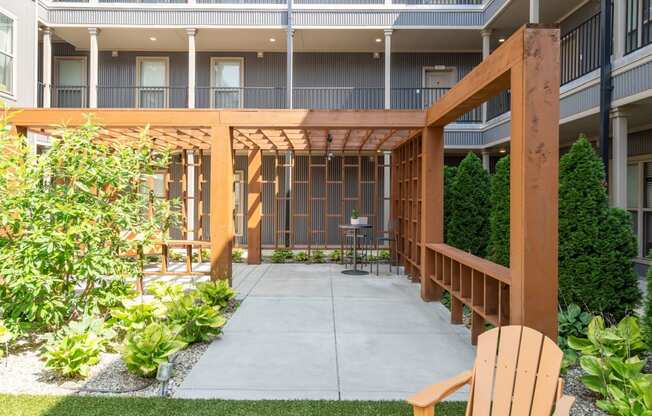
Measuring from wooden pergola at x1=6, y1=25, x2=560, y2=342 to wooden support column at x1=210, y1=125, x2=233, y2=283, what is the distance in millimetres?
16

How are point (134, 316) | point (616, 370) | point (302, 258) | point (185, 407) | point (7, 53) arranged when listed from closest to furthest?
point (616, 370) < point (185, 407) < point (134, 316) < point (7, 53) < point (302, 258)

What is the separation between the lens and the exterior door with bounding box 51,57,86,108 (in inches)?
583

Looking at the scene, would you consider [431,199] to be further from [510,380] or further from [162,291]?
[510,380]

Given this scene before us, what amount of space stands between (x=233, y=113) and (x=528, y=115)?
4.84m

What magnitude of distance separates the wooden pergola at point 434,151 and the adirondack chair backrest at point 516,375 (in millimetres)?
1030

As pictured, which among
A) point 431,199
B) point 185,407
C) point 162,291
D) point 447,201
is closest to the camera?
point 185,407

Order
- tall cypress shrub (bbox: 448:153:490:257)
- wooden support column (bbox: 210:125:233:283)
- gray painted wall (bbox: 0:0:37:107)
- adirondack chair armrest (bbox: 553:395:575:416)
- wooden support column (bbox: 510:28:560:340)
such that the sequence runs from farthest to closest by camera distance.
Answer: gray painted wall (bbox: 0:0:37:107) < tall cypress shrub (bbox: 448:153:490:257) < wooden support column (bbox: 210:125:233:283) < wooden support column (bbox: 510:28:560:340) < adirondack chair armrest (bbox: 553:395:575:416)

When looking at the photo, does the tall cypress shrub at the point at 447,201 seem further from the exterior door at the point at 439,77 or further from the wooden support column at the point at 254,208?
the exterior door at the point at 439,77

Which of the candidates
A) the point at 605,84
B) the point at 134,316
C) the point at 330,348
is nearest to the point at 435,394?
the point at 330,348

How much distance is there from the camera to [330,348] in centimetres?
492

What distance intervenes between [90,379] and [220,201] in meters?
3.73

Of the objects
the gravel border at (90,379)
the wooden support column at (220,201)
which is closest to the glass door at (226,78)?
the wooden support column at (220,201)

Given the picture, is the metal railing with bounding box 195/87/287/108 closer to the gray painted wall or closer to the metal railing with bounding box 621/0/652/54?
the gray painted wall

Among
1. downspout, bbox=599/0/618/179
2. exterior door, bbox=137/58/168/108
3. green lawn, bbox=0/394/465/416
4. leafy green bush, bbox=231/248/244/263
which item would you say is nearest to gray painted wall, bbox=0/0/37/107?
exterior door, bbox=137/58/168/108
